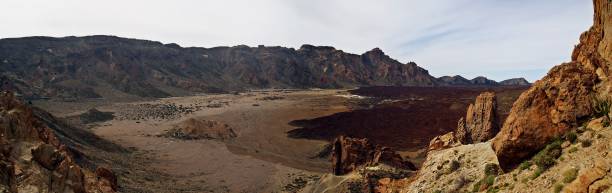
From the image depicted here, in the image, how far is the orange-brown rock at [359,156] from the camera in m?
24.4

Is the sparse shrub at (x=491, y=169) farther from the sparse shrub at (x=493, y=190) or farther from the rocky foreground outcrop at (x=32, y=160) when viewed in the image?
the rocky foreground outcrop at (x=32, y=160)

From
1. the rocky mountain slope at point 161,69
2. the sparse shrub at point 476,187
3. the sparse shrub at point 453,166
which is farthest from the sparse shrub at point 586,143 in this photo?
the rocky mountain slope at point 161,69

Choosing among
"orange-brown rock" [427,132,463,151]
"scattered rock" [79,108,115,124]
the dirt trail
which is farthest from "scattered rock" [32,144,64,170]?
"scattered rock" [79,108,115,124]

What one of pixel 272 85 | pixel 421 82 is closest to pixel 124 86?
pixel 272 85

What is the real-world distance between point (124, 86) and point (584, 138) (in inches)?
4550

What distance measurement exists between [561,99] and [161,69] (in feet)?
442

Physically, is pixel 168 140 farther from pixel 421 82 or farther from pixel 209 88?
pixel 421 82

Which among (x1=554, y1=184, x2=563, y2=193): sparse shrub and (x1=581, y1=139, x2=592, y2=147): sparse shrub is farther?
(x1=581, y1=139, x2=592, y2=147): sparse shrub

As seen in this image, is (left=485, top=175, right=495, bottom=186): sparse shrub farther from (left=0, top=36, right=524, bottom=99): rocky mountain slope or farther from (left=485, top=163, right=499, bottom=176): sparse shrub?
(left=0, top=36, right=524, bottom=99): rocky mountain slope

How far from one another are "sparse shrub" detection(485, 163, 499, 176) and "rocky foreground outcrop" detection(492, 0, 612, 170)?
0.61 metres

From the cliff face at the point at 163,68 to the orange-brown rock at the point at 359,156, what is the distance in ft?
223

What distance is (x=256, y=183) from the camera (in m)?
33.2

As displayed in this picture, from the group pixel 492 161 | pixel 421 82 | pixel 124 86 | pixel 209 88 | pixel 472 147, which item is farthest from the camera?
pixel 421 82

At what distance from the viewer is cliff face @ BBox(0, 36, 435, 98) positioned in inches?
4136
